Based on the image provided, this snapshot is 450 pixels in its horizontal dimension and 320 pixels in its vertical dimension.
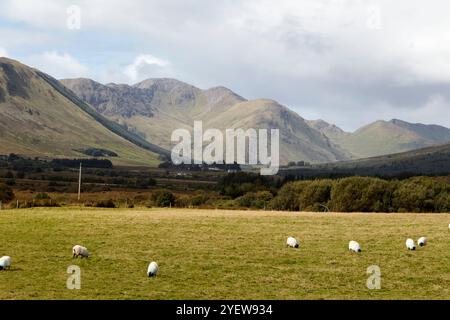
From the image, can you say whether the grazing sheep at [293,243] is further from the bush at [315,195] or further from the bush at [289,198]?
the bush at [289,198]

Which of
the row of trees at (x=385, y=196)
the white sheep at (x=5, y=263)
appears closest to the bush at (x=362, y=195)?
the row of trees at (x=385, y=196)

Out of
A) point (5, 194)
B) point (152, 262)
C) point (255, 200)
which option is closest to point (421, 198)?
point (255, 200)

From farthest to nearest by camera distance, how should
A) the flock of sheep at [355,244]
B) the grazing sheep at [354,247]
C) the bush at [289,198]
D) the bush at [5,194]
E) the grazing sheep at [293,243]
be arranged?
1. the bush at [289,198]
2. the bush at [5,194]
3. the grazing sheep at [293,243]
4. the flock of sheep at [355,244]
5. the grazing sheep at [354,247]

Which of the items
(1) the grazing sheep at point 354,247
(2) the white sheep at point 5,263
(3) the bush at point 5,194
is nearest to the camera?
(2) the white sheep at point 5,263

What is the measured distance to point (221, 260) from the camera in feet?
110

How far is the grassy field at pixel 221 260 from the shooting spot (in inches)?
1003

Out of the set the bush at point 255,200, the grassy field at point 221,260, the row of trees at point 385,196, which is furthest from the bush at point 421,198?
the grassy field at point 221,260

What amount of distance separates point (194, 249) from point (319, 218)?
28.1 metres

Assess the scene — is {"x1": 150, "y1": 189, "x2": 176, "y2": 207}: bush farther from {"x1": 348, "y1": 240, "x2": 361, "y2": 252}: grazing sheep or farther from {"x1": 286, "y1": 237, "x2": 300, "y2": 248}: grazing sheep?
{"x1": 348, "y1": 240, "x2": 361, "y2": 252}: grazing sheep

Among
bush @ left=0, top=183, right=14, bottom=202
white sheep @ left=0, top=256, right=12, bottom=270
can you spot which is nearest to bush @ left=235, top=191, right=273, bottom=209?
bush @ left=0, top=183, right=14, bottom=202

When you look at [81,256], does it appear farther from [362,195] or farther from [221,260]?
[362,195]

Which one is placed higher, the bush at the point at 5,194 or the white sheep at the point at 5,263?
→ the bush at the point at 5,194

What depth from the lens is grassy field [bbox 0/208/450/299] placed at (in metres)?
25.5

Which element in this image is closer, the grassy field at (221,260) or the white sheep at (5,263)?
the grassy field at (221,260)
